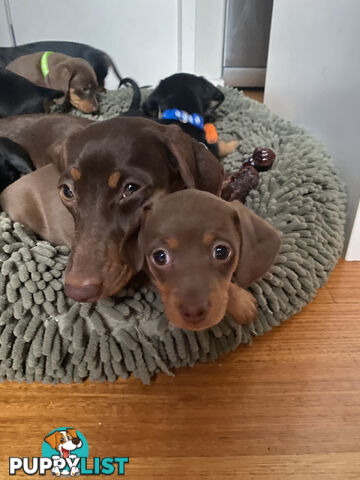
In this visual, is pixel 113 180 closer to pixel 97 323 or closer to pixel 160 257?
pixel 160 257

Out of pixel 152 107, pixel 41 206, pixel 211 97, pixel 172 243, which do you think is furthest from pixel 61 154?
pixel 211 97

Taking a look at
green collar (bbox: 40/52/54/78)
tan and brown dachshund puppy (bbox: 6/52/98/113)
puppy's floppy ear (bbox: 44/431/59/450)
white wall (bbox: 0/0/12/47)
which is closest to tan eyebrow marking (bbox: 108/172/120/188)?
puppy's floppy ear (bbox: 44/431/59/450)

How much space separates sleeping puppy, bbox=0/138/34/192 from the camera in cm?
203

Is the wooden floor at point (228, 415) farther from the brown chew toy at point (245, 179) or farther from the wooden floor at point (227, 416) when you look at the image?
the brown chew toy at point (245, 179)

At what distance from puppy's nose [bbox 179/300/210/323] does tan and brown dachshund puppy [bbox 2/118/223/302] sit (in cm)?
29

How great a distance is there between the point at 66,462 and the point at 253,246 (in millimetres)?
722

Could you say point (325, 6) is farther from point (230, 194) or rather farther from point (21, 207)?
point (21, 207)

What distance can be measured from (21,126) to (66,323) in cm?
141

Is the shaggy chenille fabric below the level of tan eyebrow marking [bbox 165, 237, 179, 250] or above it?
below

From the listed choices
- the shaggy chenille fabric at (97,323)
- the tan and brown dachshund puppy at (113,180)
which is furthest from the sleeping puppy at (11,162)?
the tan and brown dachshund puppy at (113,180)

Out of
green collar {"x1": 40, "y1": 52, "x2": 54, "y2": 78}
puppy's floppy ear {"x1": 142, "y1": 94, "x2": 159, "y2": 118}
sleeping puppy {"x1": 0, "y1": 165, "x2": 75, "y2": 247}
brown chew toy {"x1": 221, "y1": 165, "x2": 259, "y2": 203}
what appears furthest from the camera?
green collar {"x1": 40, "y1": 52, "x2": 54, "y2": 78}

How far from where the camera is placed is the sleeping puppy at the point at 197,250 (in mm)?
993

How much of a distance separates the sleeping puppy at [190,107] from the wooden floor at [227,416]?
126 centimetres

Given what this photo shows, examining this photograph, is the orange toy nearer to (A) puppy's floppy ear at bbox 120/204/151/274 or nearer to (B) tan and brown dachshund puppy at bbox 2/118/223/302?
(B) tan and brown dachshund puppy at bbox 2/118/223/302
